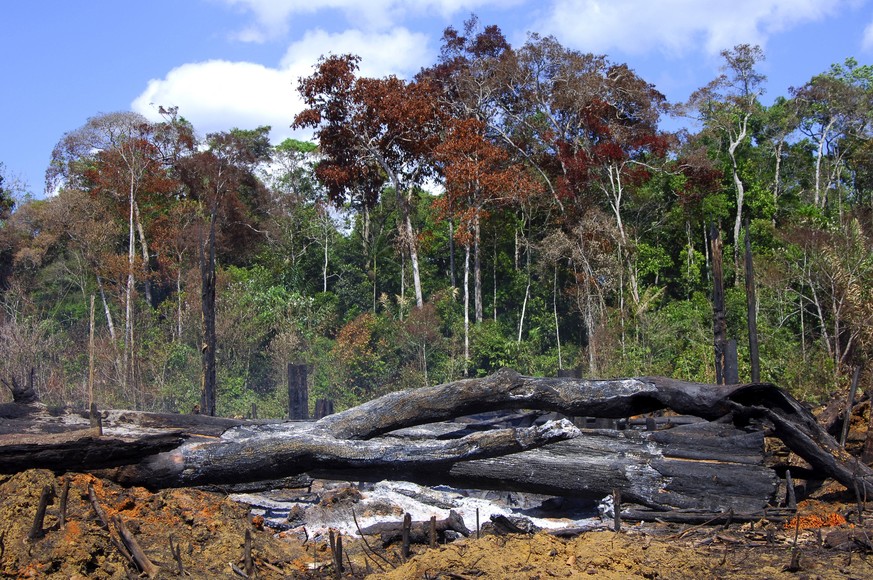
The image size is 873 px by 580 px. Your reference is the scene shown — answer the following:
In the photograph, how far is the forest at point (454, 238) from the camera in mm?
21812

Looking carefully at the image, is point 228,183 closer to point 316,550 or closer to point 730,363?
point 730,363

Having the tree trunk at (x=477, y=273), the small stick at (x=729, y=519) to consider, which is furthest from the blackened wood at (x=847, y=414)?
the tree trunk at (x=477, y=273)

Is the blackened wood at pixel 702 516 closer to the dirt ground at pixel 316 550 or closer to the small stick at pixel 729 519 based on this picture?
the small stick at pixel 729 519

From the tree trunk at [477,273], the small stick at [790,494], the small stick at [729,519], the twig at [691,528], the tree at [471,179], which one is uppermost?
the tree at [471,179]

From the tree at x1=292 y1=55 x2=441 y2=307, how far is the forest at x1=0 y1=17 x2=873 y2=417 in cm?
7

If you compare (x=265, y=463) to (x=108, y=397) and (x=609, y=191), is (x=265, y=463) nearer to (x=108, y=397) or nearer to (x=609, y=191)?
(x=108, y=397)

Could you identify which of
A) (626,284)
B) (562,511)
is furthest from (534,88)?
(562,511)

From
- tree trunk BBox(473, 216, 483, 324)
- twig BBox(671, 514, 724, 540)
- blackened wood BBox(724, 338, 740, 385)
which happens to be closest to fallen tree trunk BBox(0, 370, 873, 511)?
twig BBox(671, 514, 724, 540)

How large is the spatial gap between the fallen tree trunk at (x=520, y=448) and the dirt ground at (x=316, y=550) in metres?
0.50

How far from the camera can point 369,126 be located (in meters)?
24.8

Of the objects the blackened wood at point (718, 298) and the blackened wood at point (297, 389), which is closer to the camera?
the blackened wood at point (718, 298)

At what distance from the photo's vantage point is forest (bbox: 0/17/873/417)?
21812mm

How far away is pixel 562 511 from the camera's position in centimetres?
959

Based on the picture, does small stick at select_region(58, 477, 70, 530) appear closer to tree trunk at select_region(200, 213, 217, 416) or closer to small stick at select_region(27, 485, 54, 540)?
small stick at select_region(27, 485, 54, 540)
